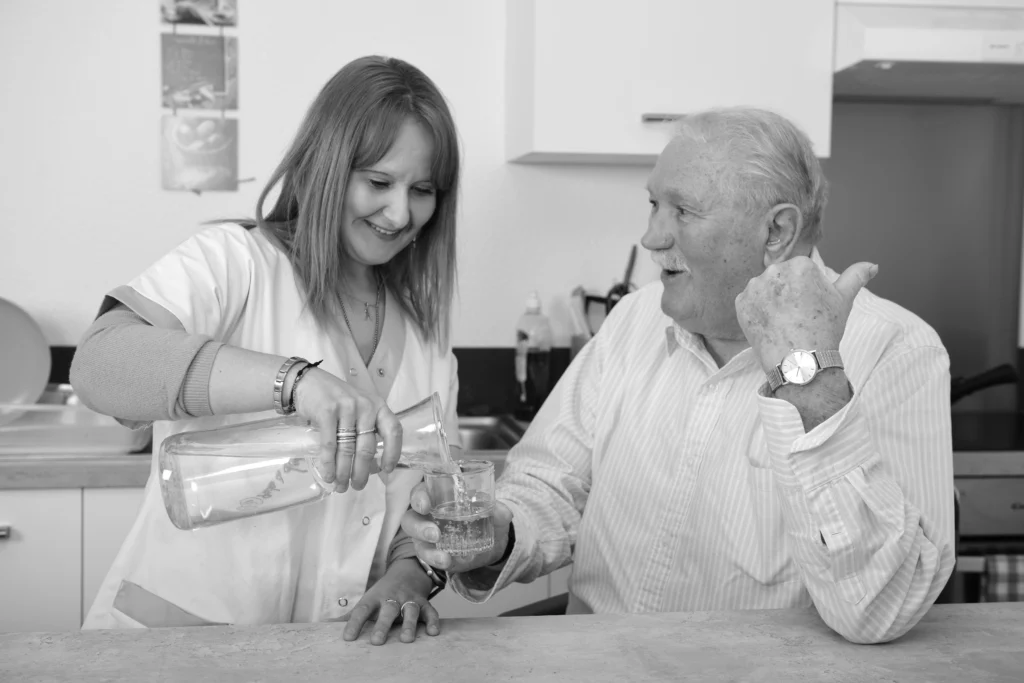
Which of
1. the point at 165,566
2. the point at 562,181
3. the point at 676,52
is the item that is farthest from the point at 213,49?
the point at 165,566

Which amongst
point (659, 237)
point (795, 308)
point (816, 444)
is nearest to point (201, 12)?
point (659, 237)

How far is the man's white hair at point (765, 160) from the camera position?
140cm

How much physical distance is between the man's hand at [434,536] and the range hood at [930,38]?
1.61m

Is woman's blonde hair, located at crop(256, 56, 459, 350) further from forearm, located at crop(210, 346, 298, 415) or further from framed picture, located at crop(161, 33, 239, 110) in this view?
framed picture, located at crop(161, 33, 239, 110)

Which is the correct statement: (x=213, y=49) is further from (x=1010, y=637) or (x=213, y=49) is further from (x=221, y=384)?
(x=1010, y=637)

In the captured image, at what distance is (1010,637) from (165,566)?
1072 mm

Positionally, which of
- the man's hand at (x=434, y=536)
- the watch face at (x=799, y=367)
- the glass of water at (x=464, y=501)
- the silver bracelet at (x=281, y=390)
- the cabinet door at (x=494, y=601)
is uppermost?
the watch face at (x=799, y=367)

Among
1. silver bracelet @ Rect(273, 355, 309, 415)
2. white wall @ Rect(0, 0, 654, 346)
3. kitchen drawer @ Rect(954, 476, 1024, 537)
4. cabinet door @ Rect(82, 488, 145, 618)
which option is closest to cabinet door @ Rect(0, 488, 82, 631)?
cabinet door @ Rect(82, 488, 145, 618)

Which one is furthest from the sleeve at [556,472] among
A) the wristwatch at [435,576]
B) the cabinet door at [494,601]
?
the cabinet door at [494,601]

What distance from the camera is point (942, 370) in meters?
1.32

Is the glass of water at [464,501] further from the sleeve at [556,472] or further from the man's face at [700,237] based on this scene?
the man's face at [700,237]

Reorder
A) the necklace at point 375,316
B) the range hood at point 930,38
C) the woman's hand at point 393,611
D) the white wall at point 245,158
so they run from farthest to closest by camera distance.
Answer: the white wall at point 245,158, the range hood at point 930,38, the necklace at point 375,316, the woman's hand at point 393,611

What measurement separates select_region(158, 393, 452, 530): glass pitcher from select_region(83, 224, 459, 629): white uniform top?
0.24 m

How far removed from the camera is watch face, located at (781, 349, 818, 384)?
44.0 inches
